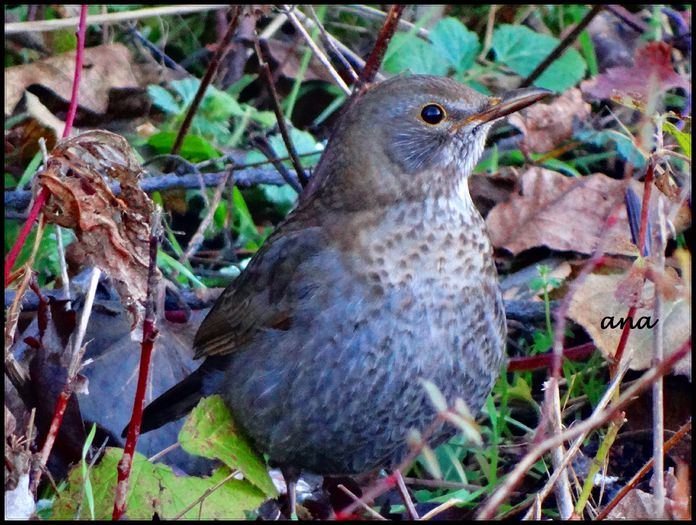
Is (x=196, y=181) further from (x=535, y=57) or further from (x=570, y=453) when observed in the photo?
(x=570, y=453)

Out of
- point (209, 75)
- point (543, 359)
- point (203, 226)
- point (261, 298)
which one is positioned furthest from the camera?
point (209, 75)

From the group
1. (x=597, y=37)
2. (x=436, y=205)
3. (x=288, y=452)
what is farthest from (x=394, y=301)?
(x=597, y=37)

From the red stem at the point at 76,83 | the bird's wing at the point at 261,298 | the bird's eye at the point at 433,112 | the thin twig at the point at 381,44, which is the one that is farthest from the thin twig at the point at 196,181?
the red stem at the point at 76,83

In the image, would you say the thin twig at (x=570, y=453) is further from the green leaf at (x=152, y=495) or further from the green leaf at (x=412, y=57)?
the green leaf at (x=412, y=57)

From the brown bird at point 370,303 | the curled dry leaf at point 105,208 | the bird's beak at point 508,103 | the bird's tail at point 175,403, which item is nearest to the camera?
the curled dry leaf at point 105,208

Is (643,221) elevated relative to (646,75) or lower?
lower

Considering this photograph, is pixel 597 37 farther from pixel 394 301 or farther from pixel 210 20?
pixel 394 301

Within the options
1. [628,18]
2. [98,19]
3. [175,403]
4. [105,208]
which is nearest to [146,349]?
[105,208]
